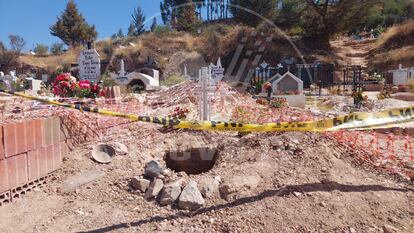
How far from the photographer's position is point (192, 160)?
4.54 metres

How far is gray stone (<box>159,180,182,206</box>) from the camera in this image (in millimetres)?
3100

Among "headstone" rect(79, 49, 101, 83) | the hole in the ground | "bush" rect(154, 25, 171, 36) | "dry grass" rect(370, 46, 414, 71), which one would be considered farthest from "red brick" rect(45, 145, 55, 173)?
"bush" rect(154, 25, 171, 36)

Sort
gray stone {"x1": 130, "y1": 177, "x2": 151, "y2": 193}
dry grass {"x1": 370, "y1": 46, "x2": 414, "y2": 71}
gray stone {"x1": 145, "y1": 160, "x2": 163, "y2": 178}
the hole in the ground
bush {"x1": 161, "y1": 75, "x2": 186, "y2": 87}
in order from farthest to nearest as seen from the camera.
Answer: dry grass {"x1": 370, "y1": 46, "x2": 414, "y2": 71}, bush {"x1": 161, "y1": 75, "x2": 186, "y2": 87}, the hole in the ground, gray stone {"x1": 145, "y1": 160, "x2": 163, "y2": 178}, gray stone {"x1": 130, "y1": 177, "x2": 151, "y2": 193}

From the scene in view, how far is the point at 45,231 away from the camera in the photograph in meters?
2.73

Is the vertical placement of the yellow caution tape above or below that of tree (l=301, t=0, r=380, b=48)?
below

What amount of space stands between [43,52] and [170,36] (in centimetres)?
1836

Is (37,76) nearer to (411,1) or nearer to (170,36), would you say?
(170,36)

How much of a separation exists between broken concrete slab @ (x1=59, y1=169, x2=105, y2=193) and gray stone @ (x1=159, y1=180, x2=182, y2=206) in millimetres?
861

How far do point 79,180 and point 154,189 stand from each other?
0.88 metres

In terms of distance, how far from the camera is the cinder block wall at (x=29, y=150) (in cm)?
309

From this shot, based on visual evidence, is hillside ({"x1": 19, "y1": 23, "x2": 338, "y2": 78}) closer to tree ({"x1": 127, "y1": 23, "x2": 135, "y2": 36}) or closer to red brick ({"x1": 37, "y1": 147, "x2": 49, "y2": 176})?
tree ({"x1": 127, "y1": 23, "x2": 135, "y2": 36})

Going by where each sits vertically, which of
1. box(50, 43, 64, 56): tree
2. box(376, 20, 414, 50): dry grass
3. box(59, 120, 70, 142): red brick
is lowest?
box(59, 120, 70, 142): red brick

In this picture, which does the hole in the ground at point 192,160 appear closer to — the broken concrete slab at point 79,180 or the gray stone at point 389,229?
the broken concrete slab at point 79,180

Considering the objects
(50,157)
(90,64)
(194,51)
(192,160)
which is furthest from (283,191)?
(194,51)
